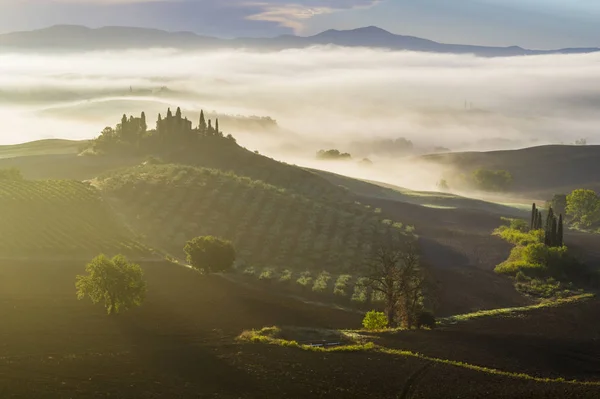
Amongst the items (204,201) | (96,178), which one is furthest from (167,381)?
(96,178)

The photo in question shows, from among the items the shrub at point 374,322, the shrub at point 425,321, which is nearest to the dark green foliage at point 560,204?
the shrub at point 425,321

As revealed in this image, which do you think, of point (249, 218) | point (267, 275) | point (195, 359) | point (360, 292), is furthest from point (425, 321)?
point (249, 218)

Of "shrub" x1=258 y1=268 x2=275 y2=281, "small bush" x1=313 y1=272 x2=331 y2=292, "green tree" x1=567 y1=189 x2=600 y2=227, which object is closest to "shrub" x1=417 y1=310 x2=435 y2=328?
"small bush" x1=313 y1=272 x2=331 y2=292

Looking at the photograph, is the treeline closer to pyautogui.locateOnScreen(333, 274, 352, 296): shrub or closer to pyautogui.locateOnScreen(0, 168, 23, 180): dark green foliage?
pyautogui.locateOnScreen(0, 168, 23, 180): dark green foliage

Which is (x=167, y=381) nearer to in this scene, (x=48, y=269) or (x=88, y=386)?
(x=88, y=386)

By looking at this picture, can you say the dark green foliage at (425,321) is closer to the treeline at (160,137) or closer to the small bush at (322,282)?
the small bush at (322,282)

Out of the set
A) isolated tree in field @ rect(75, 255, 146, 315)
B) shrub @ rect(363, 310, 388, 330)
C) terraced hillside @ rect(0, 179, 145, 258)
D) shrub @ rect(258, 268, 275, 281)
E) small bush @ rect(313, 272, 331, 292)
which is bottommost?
shrub @ rect(363, 310, 388, 330)
